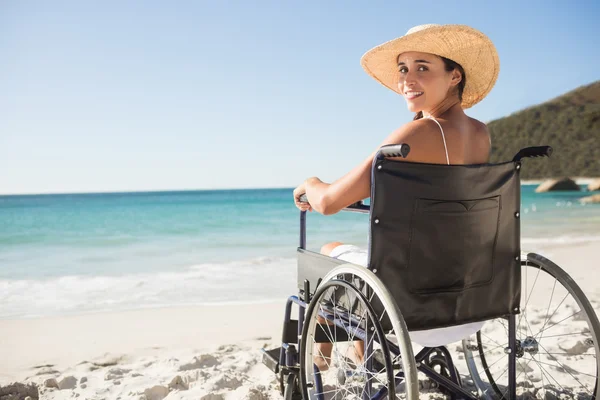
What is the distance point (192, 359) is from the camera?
2814mm

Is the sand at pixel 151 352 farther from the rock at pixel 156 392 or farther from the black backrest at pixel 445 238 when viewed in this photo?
the black backrest at pixel 445 238

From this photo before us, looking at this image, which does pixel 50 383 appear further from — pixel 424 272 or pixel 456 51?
pixel 456 51

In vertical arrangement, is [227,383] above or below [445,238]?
below

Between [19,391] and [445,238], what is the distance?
2117 millimetres

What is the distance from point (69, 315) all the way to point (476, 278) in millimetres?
3919

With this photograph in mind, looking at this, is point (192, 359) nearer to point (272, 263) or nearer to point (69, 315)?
point (69, 315)

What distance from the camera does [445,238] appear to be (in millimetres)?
1476

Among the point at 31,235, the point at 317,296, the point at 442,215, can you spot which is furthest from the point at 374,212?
the point at 31,235

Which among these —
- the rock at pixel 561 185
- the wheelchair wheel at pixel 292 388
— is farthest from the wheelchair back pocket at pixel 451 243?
the rock at pixel 561 185

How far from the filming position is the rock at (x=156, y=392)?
2316 mm

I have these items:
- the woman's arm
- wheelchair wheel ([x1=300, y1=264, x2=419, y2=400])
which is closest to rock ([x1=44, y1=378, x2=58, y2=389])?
wheelchair wheel ([x1=300, y1=264, x2=419, y2=400])

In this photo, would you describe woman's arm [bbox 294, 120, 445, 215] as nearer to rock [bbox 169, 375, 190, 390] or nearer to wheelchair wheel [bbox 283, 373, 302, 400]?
wheelchair wheel [bbox 283, 373, 302, 400]

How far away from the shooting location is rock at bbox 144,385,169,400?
2316mm

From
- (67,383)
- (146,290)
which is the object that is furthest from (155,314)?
(67,383)
